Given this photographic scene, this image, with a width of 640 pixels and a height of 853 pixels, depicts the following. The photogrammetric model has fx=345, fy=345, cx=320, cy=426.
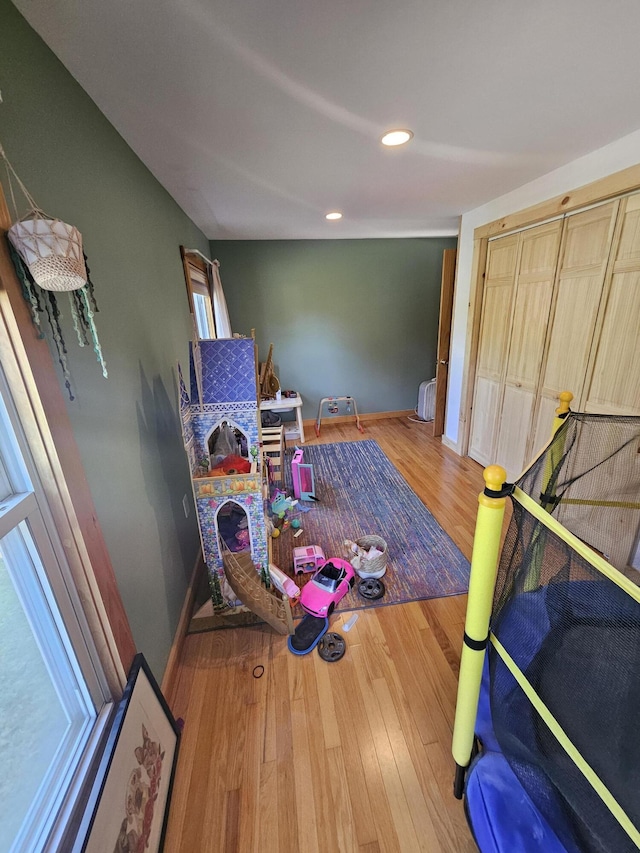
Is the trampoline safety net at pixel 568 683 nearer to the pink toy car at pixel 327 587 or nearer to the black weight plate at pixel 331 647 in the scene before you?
the black weight plate at pixel 331 647

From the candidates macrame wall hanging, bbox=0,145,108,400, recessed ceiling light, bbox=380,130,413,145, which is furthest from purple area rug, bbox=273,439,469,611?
recessed ceiling light, bbox=380,130,413,145

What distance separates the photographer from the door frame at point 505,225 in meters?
1.91

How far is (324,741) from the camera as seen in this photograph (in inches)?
52.3

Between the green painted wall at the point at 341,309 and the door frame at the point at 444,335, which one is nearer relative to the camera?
the door frame at the point at 444,335

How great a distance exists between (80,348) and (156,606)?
1104 millimetres

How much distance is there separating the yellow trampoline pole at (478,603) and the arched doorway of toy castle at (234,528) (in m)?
1.17

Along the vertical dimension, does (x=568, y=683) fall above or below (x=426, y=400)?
above

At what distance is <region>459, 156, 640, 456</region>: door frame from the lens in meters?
1.91

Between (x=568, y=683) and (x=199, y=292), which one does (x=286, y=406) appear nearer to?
(x=199, y=292)

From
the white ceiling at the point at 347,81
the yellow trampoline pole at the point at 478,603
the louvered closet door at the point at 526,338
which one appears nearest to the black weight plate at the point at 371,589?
the yellow trampoline pole at the point at 478,603

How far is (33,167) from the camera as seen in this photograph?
3.00 ft

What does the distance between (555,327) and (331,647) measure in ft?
8.36

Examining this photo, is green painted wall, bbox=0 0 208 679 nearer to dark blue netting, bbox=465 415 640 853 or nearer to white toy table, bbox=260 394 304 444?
dark blue netting, bbox=465 415 640 853

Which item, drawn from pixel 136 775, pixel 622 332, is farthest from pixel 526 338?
pixel 136 775
